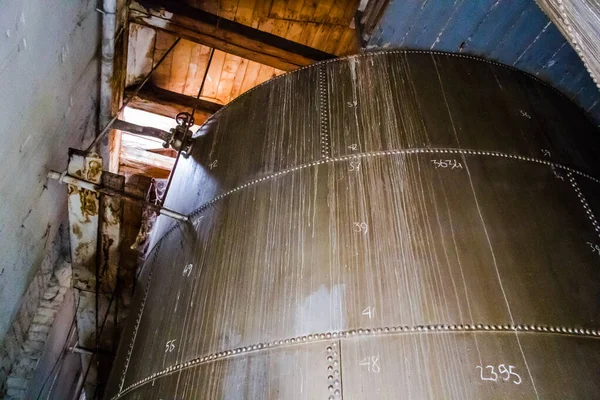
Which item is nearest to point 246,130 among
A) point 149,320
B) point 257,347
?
point 149,320

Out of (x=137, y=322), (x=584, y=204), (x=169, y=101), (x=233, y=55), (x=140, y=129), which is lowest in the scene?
→ (x=137, y=322)

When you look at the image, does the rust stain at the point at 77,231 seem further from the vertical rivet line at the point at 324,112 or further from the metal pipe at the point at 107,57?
the vertical rivet line at the point at 324,112

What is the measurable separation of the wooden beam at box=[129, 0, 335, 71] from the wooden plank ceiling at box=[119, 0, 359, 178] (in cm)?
18

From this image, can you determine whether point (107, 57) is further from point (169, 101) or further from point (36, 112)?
point (169, 101)

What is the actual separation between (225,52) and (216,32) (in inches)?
30.2

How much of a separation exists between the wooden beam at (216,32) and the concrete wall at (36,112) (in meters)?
0.81

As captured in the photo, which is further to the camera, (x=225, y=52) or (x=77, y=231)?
(x=225, y=52)

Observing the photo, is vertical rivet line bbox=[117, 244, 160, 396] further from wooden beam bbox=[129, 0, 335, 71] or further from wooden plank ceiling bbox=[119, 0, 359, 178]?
wooden plank ceiling bbox=[119, 0, 359, 178]

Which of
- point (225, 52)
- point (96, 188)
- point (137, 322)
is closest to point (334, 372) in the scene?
point (137, 322)

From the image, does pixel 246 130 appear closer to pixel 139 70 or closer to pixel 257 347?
pixel 257 347

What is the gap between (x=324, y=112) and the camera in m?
3.39

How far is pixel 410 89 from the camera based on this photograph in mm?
3348

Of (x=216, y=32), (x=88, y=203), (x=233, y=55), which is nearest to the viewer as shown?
(x=88, y=203)

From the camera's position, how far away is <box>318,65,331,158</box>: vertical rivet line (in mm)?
3132
